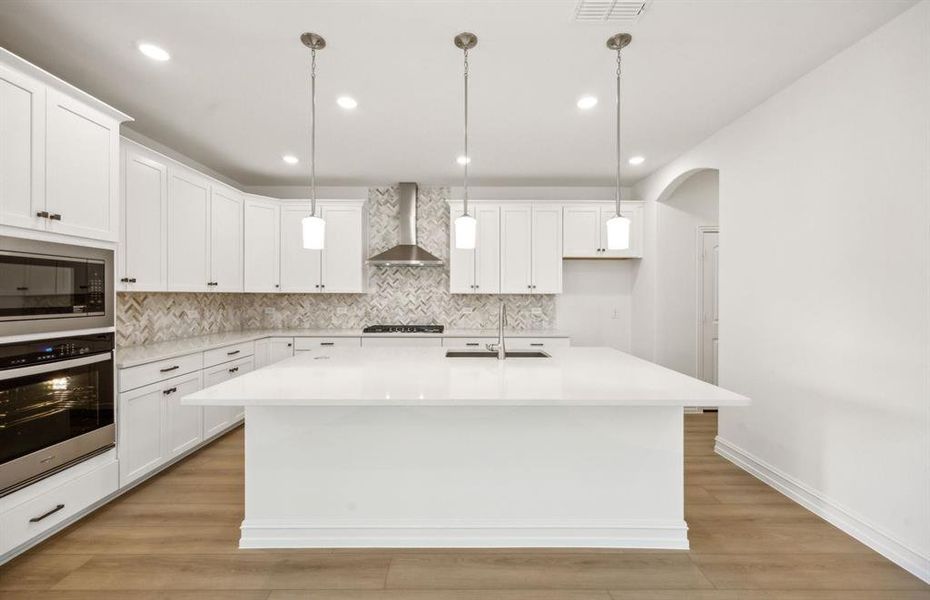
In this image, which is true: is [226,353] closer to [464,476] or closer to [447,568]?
[464,476]

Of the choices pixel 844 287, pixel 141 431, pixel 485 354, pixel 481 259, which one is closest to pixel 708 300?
pixel 844 287

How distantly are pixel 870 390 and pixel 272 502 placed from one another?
3.14m

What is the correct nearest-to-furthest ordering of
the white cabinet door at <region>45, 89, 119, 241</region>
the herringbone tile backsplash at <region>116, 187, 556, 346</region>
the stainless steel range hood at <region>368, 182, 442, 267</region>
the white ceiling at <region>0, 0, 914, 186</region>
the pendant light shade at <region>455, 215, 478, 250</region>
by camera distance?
the white ceiling at <region>0, 0, 914, 186</region> < the white cabinet door at <region>45, 89, 119, 241</region> < the pendant light shade at <region>455, 215, 478, 250</region> < the stainless steel range hood at <region>368, 182, 442, 267</region> < the herringbone tile backsplash at <region>116, 187, 556, 346</region>

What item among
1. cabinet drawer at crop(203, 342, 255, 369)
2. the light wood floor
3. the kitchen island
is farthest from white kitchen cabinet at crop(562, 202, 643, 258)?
cabinet drawer at crop(203, 342, 255, 369)

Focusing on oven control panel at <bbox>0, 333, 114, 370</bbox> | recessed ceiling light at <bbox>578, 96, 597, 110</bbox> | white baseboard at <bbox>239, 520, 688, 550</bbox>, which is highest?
recessed ceiling light at <bbox>578, 96, 597, 110</bbox>

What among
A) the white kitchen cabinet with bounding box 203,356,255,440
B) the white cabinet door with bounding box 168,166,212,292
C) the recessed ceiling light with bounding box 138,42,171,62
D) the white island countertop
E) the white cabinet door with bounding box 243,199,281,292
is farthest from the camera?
the white cabinet door with bounding box 243,199,281,292

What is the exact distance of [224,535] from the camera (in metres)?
2.28

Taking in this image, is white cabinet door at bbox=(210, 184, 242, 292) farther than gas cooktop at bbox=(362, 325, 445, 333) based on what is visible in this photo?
No

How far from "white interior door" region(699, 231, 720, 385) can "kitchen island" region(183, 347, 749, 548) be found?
9.71 ft

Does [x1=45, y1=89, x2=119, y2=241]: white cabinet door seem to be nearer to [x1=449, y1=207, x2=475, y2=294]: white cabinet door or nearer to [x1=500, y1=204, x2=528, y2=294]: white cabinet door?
[x1=449, y1=207, x2=475, y2=294]: white cabinet door

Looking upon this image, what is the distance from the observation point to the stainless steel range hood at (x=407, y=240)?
15.4ft

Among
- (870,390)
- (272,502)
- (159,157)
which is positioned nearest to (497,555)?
(272,502)

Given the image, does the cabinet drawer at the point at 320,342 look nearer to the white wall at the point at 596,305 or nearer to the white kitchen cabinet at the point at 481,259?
the white kitchen cabinet at the point at 481,259

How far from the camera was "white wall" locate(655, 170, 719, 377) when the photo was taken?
456cm
